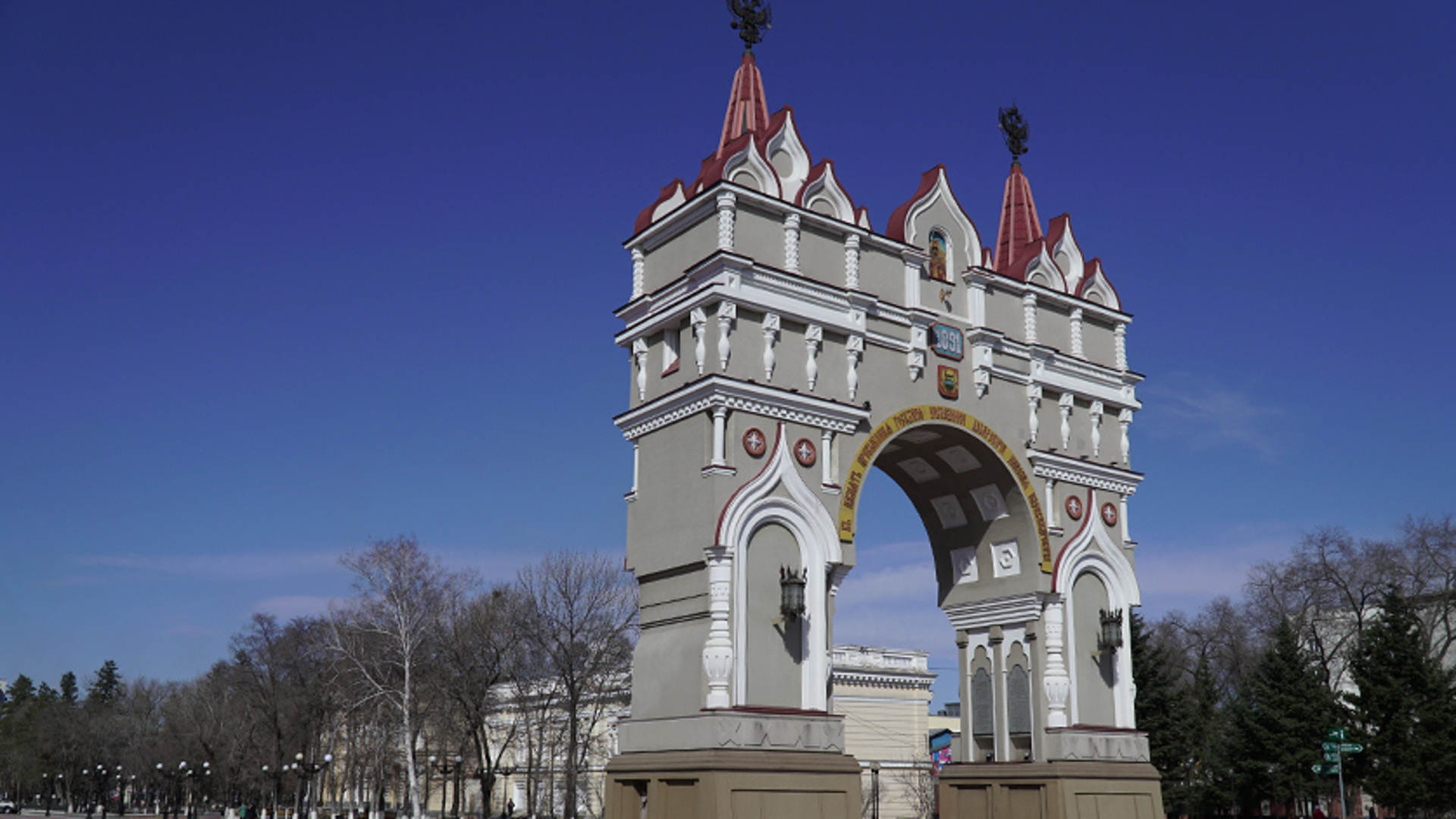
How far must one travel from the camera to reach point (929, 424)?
2014 centimetres

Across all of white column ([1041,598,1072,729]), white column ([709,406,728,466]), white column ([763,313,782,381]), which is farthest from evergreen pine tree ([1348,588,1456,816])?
white column ([709,406,728,466])

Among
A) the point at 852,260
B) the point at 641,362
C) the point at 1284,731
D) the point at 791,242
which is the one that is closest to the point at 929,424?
the point at 852,260

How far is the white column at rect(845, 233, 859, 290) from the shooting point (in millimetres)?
19469

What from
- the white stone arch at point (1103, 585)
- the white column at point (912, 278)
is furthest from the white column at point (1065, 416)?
the white column at point (912, 278)

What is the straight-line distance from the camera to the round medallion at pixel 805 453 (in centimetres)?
1823

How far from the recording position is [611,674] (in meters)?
38.3

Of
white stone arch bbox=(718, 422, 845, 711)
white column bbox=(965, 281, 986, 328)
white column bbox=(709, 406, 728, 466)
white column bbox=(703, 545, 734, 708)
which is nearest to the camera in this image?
white column bbox=(703, 545, 734, 708)

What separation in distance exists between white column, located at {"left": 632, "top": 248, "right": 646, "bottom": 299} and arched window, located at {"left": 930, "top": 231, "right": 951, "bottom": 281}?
514 centimetres

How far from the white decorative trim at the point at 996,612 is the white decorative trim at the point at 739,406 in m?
4.72

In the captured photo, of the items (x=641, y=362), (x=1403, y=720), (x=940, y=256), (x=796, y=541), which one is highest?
(x=940, y=256)

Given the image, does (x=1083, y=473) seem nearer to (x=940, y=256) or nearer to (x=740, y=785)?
(x=940, y=256)

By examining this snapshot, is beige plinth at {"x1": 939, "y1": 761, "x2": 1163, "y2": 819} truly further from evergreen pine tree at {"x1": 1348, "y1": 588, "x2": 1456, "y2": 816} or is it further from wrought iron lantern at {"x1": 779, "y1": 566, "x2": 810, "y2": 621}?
evergreen pine tree at {"x1": 1348, "y1": 588, "x2": 1456, "y2": 816}

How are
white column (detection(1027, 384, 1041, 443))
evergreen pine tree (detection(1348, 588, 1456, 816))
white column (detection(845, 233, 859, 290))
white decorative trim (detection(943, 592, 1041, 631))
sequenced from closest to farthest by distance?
1. white column (detection(845, 233, 859, 290))
2. white decorative trim (detection(943, 592, 1041, 631))
3. white column (detection(1027, 384, 1041, 443))
4. evergreen pine tree (detection(1348, 588, 1456, 816))

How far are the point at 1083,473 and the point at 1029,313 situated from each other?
10.3ft
